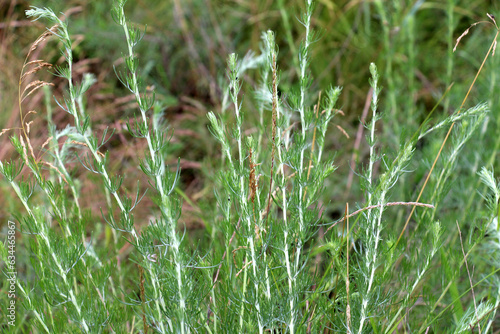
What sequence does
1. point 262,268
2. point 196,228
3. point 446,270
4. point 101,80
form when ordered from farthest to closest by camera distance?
point 101,80 < point 196,228 < point 446,270 < point 262,268

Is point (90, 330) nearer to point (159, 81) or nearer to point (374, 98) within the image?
point (374, 98)

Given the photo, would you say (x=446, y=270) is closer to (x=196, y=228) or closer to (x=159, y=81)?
(x=196, y=228)

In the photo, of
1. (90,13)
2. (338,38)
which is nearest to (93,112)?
(90,13)

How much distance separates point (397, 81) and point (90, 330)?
183 centimetres

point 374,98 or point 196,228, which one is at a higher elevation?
point 374,98

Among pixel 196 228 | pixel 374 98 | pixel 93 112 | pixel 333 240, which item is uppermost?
pixel 374 98

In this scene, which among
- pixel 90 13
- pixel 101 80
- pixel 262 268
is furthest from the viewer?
pixel 90 13

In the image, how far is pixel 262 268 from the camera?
1046 millimetres

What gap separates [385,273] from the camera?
3.59 ft

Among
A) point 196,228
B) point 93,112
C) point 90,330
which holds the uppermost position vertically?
point 90,330

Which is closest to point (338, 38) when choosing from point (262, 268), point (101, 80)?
point (101, 80)

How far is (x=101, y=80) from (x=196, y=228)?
4.38ft

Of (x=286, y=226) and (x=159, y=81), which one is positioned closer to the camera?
(x=286, y=226)

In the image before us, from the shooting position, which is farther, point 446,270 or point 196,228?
point 196,228
